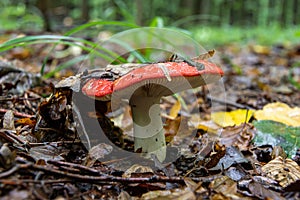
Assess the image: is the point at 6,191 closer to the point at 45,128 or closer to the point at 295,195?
the point at 45,128

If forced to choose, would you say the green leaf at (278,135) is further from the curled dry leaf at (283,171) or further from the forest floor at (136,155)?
the curled dry leaf at (283,171)

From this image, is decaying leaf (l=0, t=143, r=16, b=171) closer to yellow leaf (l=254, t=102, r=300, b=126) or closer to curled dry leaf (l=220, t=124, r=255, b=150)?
curled dry leaf (l=220, t=124, r=255, b=150)

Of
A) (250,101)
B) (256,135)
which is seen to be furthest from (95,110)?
(250,101)

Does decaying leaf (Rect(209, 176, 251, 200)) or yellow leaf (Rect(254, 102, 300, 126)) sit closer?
decaying leaf (Rect(209, 176, 251, 200))

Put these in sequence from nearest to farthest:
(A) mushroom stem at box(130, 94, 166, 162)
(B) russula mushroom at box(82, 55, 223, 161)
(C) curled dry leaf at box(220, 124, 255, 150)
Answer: (B) russula mushroom at box(82, 55, 223, 161), (A) mushroom stem at box(130, 94, 166, 162), (C) curled dry leaf at box(220, 124, 255, 150)

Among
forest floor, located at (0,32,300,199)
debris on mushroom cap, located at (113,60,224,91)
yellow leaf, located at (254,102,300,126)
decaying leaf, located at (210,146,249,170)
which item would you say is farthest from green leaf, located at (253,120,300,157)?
debris on mushroom cap, located at (113,60,224,91)

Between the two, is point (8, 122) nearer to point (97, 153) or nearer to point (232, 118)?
point (97, 153)

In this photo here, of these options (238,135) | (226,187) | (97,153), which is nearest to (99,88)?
(97,153)

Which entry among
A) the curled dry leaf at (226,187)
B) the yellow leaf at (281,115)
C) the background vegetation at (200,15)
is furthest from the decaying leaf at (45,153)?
the background vegetation at (200,15)
